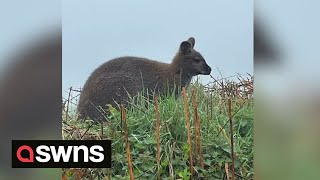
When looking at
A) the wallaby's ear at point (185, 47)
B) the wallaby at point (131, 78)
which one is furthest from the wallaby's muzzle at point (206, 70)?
the wallaby's ear at point (185, 47)

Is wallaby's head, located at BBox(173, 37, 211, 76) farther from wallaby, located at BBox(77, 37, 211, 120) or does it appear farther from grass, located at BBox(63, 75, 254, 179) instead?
grass, located at BBox(63, 75, 254, 179)

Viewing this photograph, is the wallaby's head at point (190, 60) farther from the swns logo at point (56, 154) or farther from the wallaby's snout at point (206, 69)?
the swns logo at point (56, 154)

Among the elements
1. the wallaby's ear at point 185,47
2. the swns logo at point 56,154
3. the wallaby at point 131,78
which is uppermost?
the wallaby's ear at point 185,47

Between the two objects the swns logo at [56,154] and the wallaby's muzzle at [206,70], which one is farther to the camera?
the wallaby's muzzle at [206,70]

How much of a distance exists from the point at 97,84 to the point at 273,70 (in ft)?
3.12

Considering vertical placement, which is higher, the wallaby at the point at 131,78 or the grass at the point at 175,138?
the wallaby at the point at 131,78

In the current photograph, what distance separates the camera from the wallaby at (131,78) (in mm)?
4051

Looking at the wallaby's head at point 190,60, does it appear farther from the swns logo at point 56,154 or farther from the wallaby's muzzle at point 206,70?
the swns logo at point 56,154

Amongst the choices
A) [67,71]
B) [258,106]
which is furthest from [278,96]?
[67,71]

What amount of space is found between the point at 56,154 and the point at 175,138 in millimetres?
641

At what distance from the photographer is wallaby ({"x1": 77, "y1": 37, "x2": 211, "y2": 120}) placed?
4.05 m

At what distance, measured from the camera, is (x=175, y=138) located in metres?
→ 4.03

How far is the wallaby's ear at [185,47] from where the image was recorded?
13.1ft

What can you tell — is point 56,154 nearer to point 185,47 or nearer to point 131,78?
point 131,78
